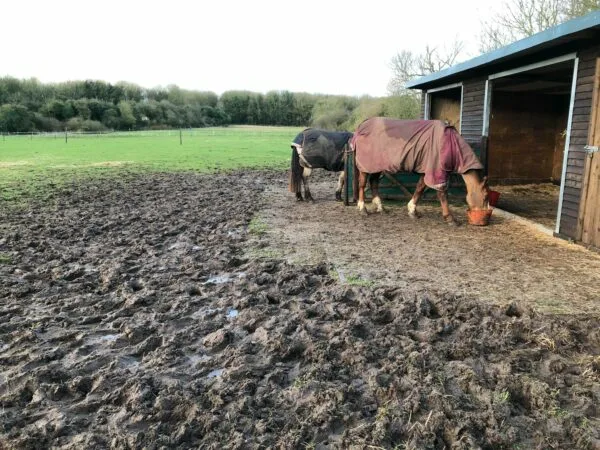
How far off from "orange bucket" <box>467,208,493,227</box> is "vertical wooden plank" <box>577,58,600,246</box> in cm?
139

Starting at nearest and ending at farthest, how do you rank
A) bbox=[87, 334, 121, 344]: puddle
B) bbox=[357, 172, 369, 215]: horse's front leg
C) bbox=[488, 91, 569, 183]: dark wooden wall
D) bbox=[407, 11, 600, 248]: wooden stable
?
bbox=[87, 334, 121, 344]: puddle → bbox=[407, 11, 600, 248]: wooden stable → bbox=[357, 172, 369, 215]: horse's front leg → bbox=[488, 91, 569, 183]: dark wooden wall

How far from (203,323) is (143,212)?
5222mm

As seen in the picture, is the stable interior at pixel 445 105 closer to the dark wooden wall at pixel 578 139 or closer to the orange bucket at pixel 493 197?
the orange bucket at pixel 493 197

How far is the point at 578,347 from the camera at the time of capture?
131 inches

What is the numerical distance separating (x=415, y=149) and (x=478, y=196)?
4.05ft

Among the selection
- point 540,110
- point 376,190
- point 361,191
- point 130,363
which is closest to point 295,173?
point 361,191

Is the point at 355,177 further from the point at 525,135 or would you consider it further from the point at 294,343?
the point at 294,343

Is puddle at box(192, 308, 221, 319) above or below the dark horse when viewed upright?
below

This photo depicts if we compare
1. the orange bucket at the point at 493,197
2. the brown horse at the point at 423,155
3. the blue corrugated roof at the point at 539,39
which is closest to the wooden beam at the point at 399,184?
the brown horse at the point at 423,155

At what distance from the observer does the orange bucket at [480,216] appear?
7191 millimetres

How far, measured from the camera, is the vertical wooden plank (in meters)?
5.73

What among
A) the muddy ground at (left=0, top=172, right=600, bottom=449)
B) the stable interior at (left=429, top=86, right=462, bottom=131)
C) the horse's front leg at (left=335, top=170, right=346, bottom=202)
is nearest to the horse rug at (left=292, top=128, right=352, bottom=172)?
the horse's front leg at (left=335, top=170, right=346, bottom=202)

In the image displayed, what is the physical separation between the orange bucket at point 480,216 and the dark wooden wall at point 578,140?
1.06m

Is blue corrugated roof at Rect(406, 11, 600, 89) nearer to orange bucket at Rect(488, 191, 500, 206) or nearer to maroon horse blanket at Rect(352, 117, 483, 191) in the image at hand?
maroon horse blanket at Rect(352, 117, 483, 191)
